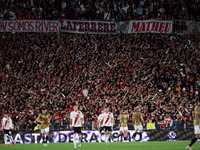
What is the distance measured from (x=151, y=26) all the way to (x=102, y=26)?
200 inches

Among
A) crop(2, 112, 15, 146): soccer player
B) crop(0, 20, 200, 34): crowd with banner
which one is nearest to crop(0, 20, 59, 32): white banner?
crop(0, 20, 200, 34): crowd with banner

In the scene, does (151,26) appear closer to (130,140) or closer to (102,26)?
(102,26)

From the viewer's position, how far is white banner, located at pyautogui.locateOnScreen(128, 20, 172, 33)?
4081 centimetres

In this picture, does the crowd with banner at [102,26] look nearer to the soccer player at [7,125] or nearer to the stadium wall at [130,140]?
the stadium wall at [130,140]

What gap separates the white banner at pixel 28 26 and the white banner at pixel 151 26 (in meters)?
8.26

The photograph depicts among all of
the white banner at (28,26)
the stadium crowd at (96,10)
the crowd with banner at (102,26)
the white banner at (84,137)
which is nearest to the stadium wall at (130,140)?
the white banner at (84,137)

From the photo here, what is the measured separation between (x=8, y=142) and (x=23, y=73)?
8601 millimetres

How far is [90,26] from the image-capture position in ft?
136

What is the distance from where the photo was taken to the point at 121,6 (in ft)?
140

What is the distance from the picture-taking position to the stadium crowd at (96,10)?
40875 millimetres

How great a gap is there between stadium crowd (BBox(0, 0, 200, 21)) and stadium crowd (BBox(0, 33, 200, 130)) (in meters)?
2.52

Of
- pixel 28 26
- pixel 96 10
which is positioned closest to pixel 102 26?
pixel 96 10

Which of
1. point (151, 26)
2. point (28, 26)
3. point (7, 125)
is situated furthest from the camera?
point (151, 26)

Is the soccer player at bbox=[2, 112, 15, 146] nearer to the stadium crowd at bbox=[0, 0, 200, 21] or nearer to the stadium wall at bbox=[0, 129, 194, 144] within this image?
the stadium wall at bbox=[0, 129, 194, 144]
